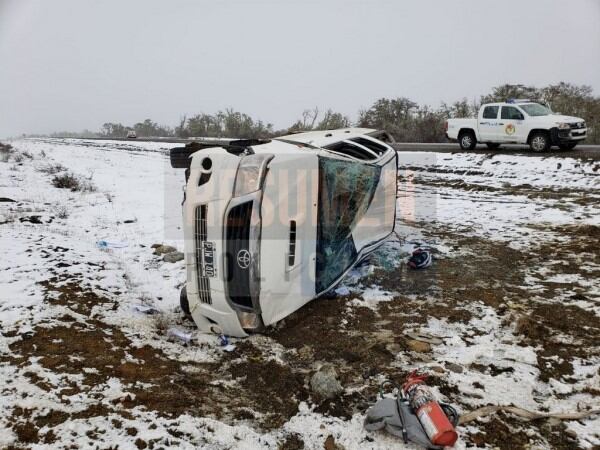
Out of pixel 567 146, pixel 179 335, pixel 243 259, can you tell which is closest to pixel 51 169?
pixel 179 335

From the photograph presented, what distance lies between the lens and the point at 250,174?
148 inches

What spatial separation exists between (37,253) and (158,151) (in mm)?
16327

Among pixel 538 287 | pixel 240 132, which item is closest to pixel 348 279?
pixel 538 287

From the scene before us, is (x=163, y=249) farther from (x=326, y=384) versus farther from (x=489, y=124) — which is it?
(x=489, y=124)

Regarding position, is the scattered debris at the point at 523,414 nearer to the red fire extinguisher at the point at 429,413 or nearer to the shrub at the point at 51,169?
the red fire extinguisher at the point at 429,413

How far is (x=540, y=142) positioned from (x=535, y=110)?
1.16 metres

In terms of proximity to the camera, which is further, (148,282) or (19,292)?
(148,282)

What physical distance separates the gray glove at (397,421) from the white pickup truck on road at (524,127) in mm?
13153

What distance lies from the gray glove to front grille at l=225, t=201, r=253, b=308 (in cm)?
152

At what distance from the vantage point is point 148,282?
544cm

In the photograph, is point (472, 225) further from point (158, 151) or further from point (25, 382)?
point (158, 151)

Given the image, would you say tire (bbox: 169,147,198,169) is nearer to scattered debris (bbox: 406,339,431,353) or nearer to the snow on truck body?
the snow on truck body

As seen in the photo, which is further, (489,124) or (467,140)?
(467,140)

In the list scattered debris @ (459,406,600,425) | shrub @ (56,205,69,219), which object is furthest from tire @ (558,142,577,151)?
shrub @ (56,205,69,219)
